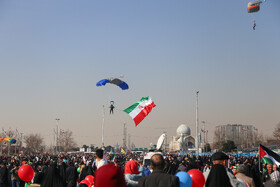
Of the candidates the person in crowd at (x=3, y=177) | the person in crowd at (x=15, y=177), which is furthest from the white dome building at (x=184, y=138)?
the person in crowd at (x=3, y=177)

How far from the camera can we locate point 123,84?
29906mm

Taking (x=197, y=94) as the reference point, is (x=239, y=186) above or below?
below

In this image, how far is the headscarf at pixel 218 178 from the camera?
17.6 ft

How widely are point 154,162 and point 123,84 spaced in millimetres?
24717

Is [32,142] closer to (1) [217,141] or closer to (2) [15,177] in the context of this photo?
(1) [217,141]

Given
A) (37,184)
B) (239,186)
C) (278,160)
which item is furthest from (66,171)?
(239,186)

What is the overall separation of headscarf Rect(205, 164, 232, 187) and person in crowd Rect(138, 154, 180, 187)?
2.44ft

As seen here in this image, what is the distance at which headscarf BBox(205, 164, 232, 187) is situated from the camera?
5.38 meters

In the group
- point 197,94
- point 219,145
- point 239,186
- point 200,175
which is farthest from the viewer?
point 219,145

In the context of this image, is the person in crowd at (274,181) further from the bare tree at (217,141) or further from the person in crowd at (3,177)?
the bare tree at (217,141)

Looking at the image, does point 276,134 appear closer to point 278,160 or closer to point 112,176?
point 278,160

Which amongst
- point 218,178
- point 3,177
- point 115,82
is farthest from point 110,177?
point 115,82

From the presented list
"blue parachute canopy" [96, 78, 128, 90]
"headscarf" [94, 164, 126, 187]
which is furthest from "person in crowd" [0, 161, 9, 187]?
"blue parachute canopy" [96, 78, 128, 90]

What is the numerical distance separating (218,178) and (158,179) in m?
0.96
